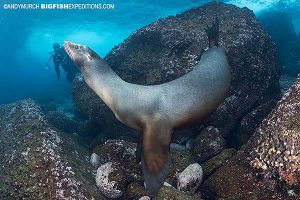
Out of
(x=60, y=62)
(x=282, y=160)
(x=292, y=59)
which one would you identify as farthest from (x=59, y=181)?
(x=292, y=59)

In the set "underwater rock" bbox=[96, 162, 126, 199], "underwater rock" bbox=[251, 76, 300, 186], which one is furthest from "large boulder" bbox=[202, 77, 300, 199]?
"underwater rock" bbox=[96, 162, 126, 199]

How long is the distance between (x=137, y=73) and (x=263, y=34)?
3263 mm

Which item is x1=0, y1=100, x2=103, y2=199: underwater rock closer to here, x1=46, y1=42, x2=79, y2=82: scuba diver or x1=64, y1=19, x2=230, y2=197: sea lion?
x1=64, y1=19, x2=230, y2=197: sea lion

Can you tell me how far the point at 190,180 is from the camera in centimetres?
446

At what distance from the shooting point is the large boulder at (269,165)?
12.7ft

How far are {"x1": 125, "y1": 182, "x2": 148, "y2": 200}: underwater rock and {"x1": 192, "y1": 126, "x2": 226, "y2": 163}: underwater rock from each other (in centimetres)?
134

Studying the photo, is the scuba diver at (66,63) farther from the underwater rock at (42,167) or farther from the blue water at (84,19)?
the underwater rock at (42,167)

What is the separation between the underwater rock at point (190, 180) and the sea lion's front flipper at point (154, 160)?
107cm

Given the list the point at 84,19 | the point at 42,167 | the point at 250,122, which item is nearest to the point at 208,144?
the point at 250,122

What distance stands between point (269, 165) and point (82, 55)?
9.45 feet

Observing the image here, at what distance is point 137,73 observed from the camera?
24.3ft

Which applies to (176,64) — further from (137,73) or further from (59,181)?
(59,181)

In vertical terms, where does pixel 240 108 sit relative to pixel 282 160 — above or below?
below

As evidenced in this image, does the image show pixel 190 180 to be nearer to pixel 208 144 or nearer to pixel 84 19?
pixel 208 144
